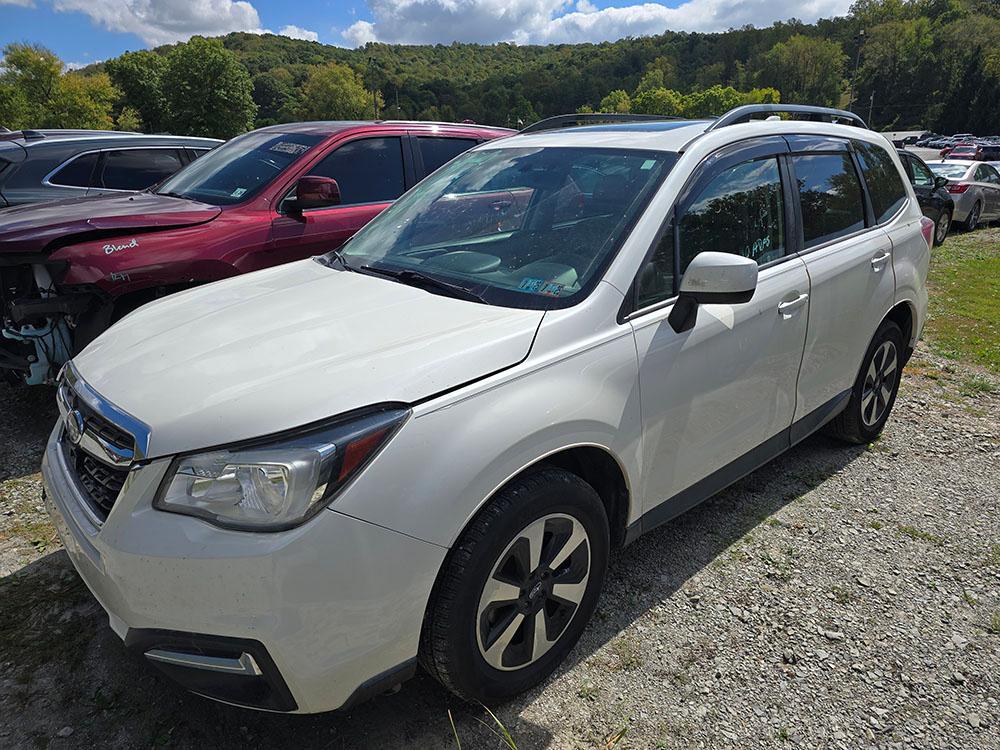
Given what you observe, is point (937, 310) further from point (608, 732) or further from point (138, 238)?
point (138, 238)

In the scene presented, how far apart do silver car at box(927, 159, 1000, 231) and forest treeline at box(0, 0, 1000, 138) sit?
6114 cm

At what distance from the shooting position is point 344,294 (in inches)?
101

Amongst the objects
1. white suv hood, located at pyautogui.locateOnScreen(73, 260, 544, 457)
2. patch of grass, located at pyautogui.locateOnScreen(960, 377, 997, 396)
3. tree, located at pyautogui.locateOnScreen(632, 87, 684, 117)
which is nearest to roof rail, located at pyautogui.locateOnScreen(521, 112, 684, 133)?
white suv hood, located at pyautogui.locateOnScreen(73, 260, 544, 457)

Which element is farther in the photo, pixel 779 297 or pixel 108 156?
pixel 108 156

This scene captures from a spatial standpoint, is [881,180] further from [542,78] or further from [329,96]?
[542,78]

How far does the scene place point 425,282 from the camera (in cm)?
258

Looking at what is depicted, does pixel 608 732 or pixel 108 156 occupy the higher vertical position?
pixel 108 156

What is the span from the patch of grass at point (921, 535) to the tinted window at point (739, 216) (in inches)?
58.7

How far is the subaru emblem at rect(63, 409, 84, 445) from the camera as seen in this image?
6.72ft

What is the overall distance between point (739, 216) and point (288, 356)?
192cm

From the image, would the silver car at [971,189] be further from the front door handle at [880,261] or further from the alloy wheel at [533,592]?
the alloy wheel at [533,592]

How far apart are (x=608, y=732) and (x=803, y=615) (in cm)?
104

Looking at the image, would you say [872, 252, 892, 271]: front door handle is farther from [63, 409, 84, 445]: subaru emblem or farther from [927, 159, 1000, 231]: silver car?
[927, 159, 1000, 231]: silver car

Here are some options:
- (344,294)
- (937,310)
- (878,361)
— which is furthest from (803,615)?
(937,310)
